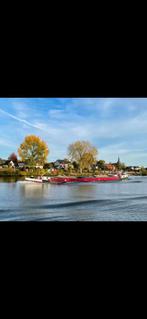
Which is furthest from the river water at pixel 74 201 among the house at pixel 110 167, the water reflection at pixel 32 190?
the house at pixel 110 167

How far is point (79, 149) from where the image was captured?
4211mm

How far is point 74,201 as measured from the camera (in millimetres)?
5281

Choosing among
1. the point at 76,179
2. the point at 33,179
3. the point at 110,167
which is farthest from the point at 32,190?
the point at 110,167

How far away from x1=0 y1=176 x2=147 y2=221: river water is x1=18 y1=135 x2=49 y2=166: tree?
0.35 m

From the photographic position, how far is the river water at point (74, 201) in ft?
15.0

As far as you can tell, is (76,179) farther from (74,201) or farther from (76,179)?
(74,201)

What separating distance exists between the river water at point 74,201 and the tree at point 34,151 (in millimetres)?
345

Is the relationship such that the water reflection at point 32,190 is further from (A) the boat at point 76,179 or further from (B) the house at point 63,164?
(B) the house at point 63,164

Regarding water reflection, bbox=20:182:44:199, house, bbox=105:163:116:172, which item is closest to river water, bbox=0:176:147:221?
water reflection, bbox=20:182:44:199

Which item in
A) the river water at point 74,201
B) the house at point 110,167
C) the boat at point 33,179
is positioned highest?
the house at point 110,167

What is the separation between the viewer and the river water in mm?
4584

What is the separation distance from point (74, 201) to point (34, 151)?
5.21 feet
